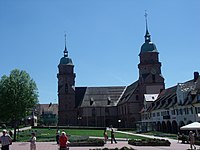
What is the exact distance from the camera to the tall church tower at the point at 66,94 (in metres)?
111

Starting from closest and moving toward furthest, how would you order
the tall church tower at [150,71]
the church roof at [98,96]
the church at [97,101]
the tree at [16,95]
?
the tree at [16,95]
the tall church tower at [150,71]
the church at [97,101]
the church roof at [98,96]

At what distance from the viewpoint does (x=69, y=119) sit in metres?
111

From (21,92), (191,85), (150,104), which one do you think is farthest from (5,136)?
(150,104)

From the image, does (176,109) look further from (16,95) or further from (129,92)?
(129,92)

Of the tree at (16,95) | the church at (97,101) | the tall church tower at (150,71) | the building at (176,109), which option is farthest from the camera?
the church at (97,101)

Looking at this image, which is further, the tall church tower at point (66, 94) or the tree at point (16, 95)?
the tall church tower at point (66, 94)

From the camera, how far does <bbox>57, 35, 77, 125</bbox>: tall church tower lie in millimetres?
110750

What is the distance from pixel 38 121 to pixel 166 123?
84.1 m

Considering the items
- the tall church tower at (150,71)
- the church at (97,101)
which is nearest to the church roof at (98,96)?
the church at (97,101)

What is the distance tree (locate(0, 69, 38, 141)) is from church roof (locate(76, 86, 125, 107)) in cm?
6036

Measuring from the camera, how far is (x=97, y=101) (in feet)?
364

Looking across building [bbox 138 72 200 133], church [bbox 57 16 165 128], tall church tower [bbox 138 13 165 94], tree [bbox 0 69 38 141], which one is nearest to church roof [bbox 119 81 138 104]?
church [bbox 57 16 165 128]

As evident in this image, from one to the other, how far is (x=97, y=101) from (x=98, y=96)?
8.72 feet

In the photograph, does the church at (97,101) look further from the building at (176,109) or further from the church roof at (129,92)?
the building at (176,109)
